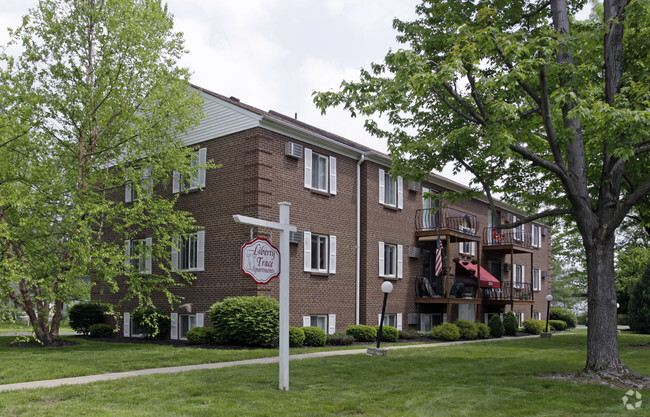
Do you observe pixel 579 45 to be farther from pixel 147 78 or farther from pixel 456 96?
pixel 147 78

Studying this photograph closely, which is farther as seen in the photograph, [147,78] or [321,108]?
[147,78]

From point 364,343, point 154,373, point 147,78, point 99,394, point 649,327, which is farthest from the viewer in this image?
point 649,327

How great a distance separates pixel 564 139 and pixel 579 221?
1676 mm

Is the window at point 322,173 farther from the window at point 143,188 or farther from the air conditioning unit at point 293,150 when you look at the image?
the window at point 143,188

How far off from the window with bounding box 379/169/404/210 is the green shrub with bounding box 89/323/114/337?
37.3 ft

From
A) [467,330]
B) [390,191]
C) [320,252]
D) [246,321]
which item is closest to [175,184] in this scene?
[320,252]

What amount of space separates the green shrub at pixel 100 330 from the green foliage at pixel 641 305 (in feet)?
91.1

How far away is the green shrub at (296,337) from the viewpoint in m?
17.0

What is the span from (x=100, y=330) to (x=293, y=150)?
A: 32.8ft

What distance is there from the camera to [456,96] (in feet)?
38.3

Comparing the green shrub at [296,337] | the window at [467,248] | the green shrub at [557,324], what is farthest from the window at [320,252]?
the green shrub at [557,324]

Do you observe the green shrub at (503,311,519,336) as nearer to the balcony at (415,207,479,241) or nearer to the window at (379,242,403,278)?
the balcony at (415,207,479,241)

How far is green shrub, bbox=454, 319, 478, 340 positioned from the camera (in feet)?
75.2

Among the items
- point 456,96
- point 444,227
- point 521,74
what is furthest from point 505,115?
point 444,227
